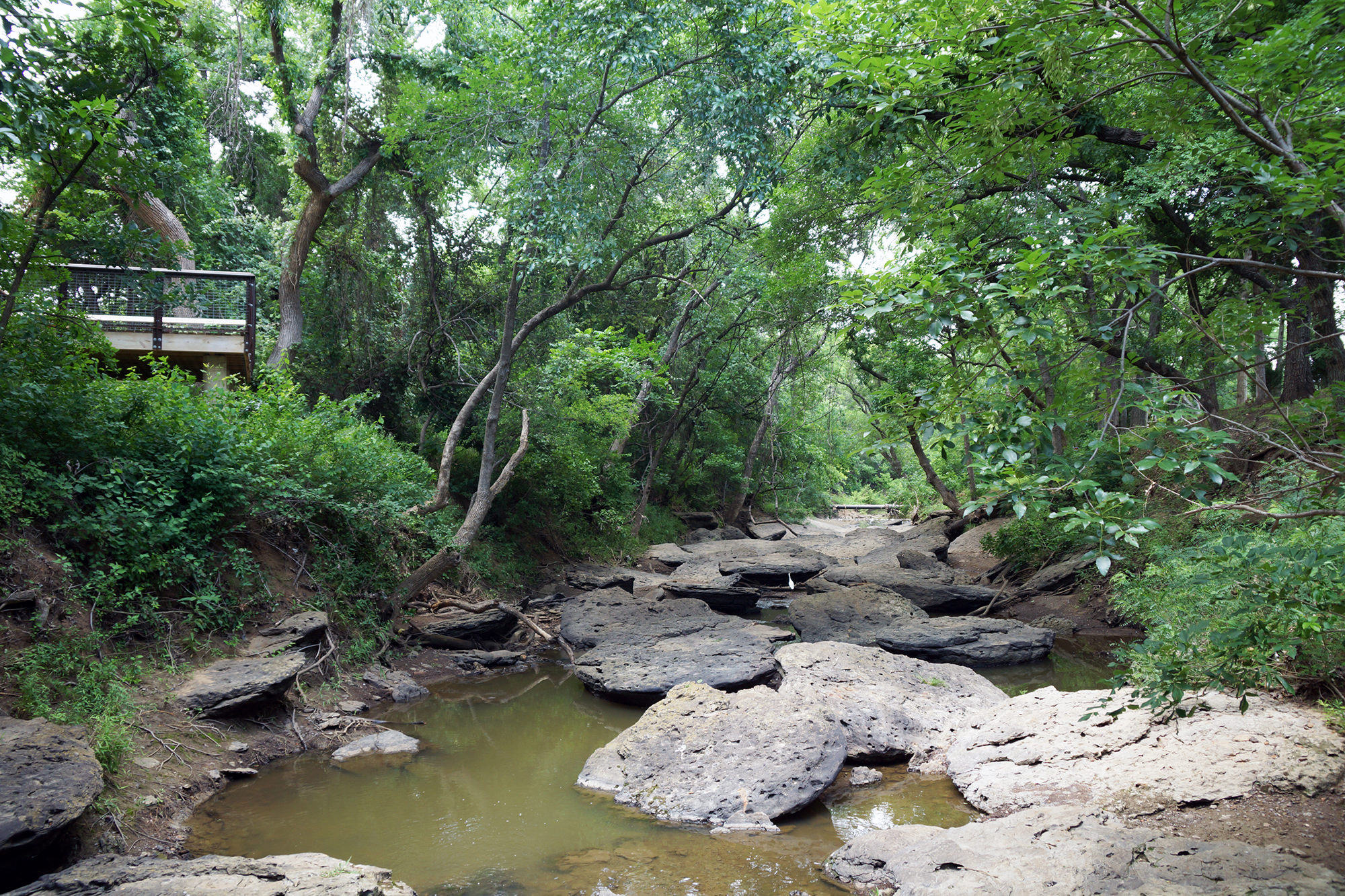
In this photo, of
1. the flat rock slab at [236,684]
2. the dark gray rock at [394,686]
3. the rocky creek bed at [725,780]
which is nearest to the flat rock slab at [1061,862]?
the rocky creek bed at [725,780]

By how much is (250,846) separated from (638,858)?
94.5 inches

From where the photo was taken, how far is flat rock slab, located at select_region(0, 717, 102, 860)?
3623 mm

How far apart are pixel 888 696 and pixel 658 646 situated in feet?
9.26

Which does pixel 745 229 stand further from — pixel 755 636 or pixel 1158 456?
pixel 1158 456

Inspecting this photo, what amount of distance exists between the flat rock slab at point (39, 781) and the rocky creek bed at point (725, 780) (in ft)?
0.05

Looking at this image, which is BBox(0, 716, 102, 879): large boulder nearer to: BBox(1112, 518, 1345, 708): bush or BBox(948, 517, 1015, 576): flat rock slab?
BBox(1112, 518, 1345, 708): bush

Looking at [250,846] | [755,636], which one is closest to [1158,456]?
[250,846]

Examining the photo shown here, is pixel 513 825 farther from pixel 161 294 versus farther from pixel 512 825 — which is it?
pixel 161 294

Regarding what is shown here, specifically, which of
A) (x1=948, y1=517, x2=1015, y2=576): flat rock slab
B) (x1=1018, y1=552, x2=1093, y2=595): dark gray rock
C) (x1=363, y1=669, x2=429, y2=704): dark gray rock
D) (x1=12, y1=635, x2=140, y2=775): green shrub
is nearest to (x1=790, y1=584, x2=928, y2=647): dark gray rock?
(x1=1018, y1=552, x2=1093, y2=595): dark gray rock

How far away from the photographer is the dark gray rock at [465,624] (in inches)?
378

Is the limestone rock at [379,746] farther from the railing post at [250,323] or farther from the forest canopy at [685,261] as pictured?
the railing post at [250,323]

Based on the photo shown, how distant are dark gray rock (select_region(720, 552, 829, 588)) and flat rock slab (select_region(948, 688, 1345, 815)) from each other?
26.9 feet

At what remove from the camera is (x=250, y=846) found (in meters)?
4.60

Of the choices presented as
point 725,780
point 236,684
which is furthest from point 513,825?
point 236,684
